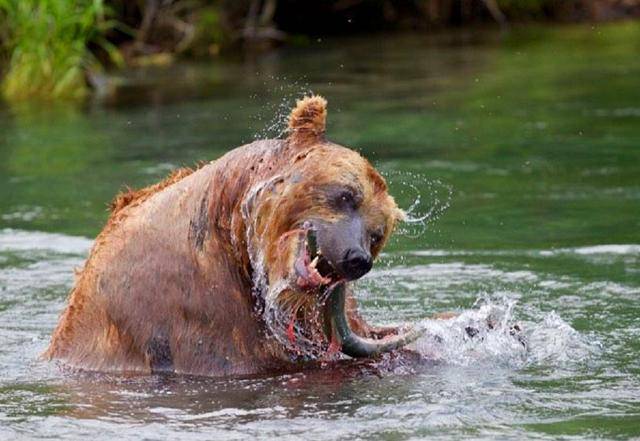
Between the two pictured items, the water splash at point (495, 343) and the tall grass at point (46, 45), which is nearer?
the water splash at point (495, 343)

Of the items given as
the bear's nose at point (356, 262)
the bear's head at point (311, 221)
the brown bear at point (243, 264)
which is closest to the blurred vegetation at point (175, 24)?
the brown bear at point (243, 264)

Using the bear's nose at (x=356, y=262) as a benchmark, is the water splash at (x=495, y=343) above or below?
below

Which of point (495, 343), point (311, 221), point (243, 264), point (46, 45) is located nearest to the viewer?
point (311, 221)

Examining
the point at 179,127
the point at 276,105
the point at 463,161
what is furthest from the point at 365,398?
the point at 276,105

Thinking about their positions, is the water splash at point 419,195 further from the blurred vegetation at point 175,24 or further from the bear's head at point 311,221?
the blurred vegetation at point 175,24

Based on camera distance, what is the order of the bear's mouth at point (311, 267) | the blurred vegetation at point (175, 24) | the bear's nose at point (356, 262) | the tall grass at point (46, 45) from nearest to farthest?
the bear's nose at point (356, 262)
the bear's mouth at point (311, 267)
the tall grass at point (46, 45)
the blurred vegetation at point (175, 24)

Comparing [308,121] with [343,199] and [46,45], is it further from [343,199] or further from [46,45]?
[46,45]

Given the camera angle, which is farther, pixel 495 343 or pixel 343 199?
pixel 495 343

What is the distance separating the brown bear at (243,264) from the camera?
17.8 feet

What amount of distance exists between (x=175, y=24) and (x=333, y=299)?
18.3 m

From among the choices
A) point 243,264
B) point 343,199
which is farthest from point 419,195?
point 343,199

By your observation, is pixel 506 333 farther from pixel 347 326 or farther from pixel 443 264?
pixel 443 264

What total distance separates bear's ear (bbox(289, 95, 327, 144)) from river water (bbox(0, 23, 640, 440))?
3.08 feet

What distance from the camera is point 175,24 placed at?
2347cm
